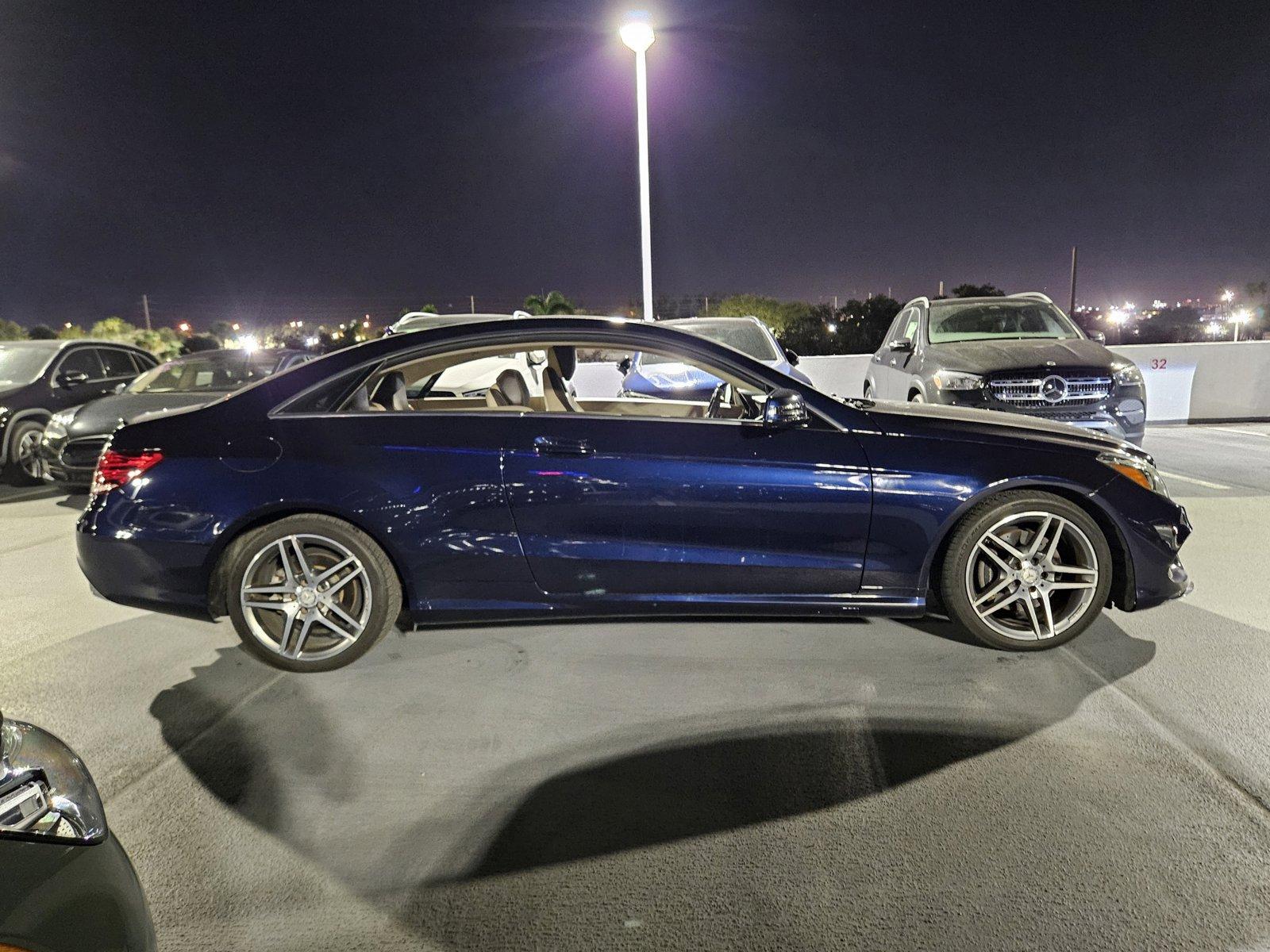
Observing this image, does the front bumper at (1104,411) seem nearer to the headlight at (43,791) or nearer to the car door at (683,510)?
the car door at (683,510)

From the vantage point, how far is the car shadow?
244 cm

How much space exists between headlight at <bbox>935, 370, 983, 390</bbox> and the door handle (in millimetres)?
4783

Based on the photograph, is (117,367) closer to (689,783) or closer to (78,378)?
(78,378)

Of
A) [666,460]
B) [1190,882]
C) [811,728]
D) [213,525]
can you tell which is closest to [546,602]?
[666,460]

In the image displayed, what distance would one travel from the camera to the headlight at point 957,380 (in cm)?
720

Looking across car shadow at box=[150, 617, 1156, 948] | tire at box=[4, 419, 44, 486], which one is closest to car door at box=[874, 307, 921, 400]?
car shadow at box=[150, 617, 1156, 948]

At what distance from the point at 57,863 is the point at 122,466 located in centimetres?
280

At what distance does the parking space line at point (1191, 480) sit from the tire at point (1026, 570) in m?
4.79

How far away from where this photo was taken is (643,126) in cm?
1418

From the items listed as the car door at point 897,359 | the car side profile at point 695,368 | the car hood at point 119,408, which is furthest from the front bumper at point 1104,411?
the car hood at point 119,408

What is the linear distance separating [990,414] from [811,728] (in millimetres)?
2026

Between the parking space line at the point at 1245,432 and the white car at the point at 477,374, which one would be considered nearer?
the white car at the point at 477,374

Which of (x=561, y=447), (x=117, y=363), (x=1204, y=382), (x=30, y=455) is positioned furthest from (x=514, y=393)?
(x=1204, y=382)

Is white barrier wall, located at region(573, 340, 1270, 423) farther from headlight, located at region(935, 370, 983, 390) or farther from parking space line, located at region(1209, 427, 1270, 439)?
headlight, located at region(935, 370, 983, 390)
